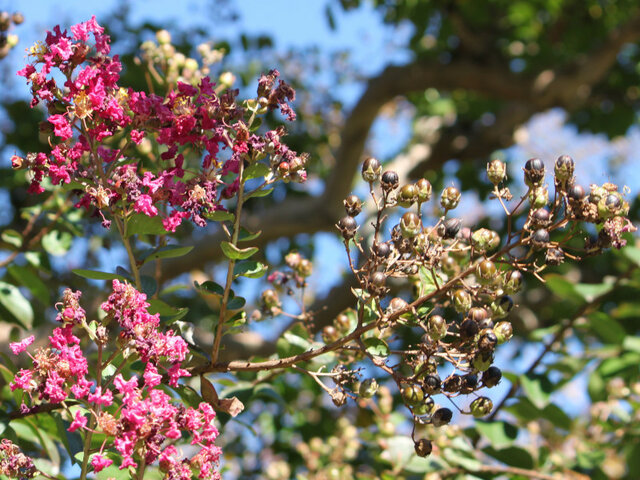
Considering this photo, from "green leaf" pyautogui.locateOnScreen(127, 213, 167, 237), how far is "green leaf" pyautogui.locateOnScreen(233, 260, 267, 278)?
4.8 inches

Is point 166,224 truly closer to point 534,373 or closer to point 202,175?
point 202,175

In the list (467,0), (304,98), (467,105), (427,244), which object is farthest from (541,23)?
(427,244)

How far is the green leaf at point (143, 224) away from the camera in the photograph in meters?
1.00

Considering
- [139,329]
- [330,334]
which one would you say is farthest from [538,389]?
[139,329]

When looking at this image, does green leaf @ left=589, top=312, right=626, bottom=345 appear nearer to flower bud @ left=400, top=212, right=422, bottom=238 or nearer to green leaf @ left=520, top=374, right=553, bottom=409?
green leaf @ left=520, top=374, right=553, bottom=409

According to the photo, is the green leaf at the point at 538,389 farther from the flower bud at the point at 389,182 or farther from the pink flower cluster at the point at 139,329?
the pink flower cluster at the point at 139,329

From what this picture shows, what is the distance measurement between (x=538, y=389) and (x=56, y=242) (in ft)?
4.10

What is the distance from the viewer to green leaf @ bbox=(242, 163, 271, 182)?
98 centimetres

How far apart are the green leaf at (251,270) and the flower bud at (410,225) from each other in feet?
0.75

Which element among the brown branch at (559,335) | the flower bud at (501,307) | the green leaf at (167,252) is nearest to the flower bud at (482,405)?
the flower bud at (501,307)

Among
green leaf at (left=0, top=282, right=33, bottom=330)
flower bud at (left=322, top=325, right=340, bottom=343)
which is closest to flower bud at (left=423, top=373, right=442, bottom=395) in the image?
flower bud at (left=322, top=325, right=340, bottom=343)

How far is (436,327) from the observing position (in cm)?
87

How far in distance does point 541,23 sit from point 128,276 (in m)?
4.56

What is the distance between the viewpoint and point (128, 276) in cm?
107
